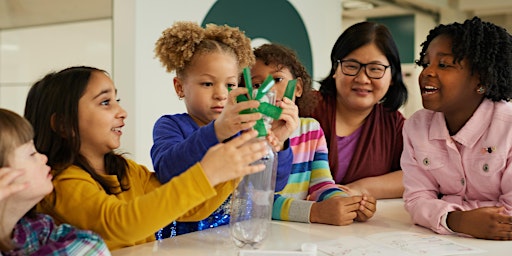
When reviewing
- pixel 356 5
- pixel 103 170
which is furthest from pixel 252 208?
pixel 356 5

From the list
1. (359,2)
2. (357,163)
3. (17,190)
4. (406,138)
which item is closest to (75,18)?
(359,2)

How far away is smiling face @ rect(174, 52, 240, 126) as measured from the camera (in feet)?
5.53

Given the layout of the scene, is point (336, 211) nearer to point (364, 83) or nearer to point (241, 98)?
point (241, 98)

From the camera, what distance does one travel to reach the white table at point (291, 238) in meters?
1.32

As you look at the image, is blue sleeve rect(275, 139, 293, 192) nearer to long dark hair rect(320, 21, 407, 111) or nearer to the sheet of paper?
the sheet of paper

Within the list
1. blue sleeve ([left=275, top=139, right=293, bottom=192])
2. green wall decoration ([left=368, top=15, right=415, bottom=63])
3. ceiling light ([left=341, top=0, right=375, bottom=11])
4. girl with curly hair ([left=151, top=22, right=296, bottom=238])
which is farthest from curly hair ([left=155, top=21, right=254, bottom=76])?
green wall decoration ([left=368, top=15, right=415, bottom=63])

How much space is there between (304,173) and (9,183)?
1.01 meters

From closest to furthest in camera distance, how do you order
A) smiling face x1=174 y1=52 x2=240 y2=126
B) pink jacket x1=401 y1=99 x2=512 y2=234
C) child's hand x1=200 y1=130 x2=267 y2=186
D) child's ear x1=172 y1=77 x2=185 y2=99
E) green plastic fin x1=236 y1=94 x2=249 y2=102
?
child's hand x1=200 y1=130 x2=267 y2=186 < green plastic fin x1=236 y1=94 x2=249 y2=102 < pink jacket x1=401 y1=99 x2=512 y2=234 < smiling face x1=174 y1=52 x2=240 y2=126 < child's ear x1=172 y1=77 x2=185 y2=99

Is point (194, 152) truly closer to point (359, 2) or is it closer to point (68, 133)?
point (68, 133)

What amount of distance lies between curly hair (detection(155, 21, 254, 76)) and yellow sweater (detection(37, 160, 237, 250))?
0.52 metres

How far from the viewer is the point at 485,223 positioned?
1438 mm

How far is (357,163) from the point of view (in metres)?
2.20

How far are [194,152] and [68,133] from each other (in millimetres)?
286

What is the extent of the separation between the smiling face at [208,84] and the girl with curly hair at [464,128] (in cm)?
55
